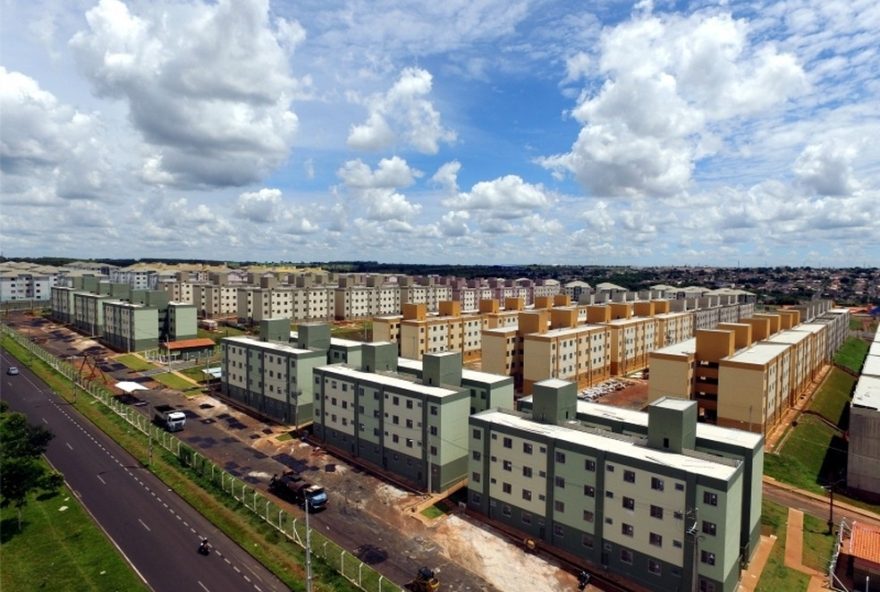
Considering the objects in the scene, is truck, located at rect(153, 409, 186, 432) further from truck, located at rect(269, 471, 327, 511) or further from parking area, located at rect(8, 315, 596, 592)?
truck, located at rect(269, 471, 327, 511)

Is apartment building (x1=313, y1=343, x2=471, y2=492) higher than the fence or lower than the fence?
higher

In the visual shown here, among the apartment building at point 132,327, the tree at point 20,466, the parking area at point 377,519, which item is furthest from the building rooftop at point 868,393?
the apartment building at point 132,327

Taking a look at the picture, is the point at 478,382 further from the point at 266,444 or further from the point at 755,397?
the point at 755,397

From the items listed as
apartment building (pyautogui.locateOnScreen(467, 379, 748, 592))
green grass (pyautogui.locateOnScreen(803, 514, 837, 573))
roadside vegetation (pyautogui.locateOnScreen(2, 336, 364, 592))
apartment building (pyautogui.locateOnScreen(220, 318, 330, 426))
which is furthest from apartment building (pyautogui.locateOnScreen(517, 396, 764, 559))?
apartment building (pyautogui.locateOnScreen(220, 318, 330, 426))

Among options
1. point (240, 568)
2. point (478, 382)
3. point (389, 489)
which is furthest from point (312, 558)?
point (478, 382)

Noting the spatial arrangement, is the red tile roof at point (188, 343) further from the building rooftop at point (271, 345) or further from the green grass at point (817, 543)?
the green grass at point (817, 543)
